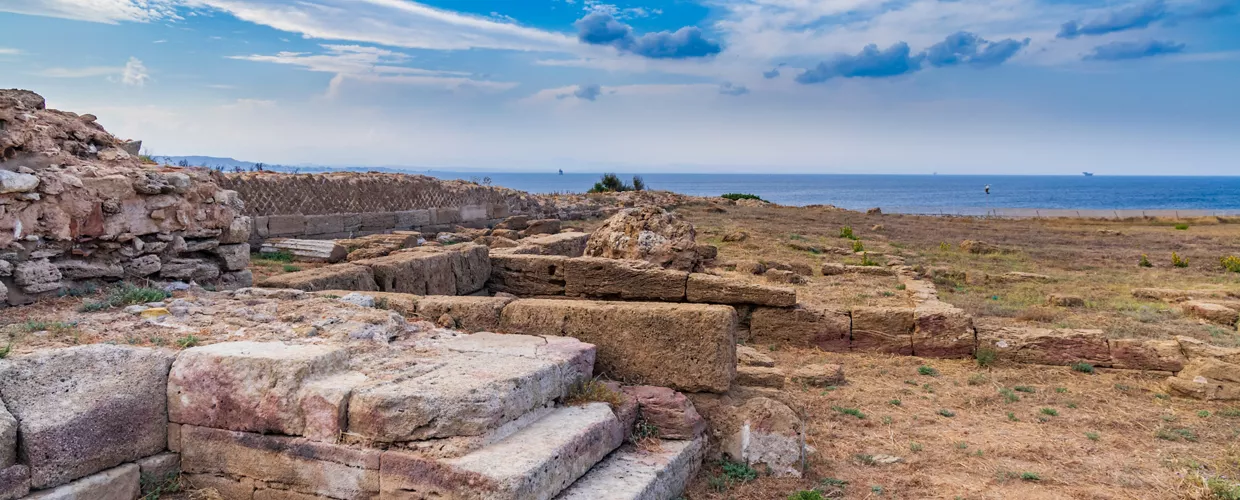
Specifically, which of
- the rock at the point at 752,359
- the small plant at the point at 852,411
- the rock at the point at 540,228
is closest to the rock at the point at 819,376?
the rock at the point at 752,359

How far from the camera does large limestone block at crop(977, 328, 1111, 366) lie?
8.42 m

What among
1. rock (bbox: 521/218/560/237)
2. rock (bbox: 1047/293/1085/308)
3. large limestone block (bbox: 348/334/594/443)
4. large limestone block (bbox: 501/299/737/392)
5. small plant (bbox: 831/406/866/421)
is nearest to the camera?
large limestone block (bbox: 348/334/594/443)

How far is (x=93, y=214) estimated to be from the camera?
615 cm

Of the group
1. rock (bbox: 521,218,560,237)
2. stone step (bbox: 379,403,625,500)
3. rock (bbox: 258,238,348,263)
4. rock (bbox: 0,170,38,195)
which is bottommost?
stone step (bbox: 379,403,625,500)

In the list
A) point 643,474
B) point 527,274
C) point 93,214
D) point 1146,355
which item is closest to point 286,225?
point 527,274

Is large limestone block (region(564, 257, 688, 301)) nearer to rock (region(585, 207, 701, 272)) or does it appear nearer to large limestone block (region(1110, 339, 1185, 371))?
rock (region(585, 207, 701, 272))

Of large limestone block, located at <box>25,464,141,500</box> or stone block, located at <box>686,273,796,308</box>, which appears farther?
stone block, located at <box>686,273,796,308</box>

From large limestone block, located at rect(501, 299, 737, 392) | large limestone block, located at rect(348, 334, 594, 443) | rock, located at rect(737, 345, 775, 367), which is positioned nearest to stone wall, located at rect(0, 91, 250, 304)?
large limestone block, located at rect(348, 334, 594, 443)

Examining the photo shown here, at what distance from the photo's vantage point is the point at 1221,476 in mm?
5320

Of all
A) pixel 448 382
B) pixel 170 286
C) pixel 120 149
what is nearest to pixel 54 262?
pixel 170 286

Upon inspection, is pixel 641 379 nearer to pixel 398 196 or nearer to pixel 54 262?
pixel 54 262

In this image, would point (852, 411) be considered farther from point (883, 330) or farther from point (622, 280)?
point (622, 280)

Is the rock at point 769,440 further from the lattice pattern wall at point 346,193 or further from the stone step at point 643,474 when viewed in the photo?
the lattice pattern wall at point 346,193

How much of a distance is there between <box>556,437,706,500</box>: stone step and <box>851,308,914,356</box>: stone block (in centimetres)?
442
